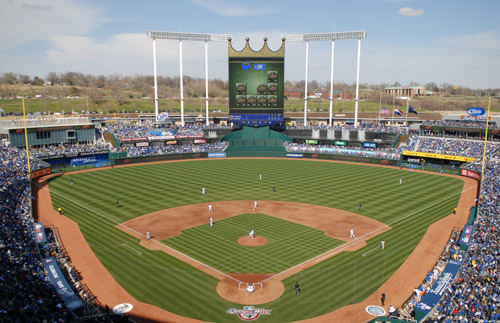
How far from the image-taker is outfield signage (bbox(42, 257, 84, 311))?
61.2 ft

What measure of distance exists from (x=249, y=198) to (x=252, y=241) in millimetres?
13028

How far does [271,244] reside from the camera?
27781 mm

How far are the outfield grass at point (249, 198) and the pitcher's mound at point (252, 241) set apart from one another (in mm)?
2297

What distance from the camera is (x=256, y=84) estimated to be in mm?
70062

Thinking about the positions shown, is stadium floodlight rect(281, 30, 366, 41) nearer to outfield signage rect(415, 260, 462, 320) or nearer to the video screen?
the video screen

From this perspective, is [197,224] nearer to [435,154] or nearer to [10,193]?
[10,193]

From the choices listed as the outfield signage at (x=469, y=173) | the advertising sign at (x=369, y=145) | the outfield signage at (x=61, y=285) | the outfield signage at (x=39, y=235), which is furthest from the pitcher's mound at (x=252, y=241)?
the advertising sign at (x=369, y=145)

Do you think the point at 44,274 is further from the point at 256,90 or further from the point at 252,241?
the point at 256,90

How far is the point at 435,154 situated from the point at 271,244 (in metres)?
45.1

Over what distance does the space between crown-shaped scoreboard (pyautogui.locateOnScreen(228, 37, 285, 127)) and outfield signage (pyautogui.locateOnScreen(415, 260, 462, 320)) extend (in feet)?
170

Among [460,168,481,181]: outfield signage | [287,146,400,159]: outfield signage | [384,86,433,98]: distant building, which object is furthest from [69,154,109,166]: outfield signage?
[384,86,433,98]: distant building

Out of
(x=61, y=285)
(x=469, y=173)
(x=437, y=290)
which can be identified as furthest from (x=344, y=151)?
(x=61, y=285)

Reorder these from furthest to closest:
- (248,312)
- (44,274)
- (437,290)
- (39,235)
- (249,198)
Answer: (249,198) → (39,235) → (44,274) → (437,290) → (248,312)

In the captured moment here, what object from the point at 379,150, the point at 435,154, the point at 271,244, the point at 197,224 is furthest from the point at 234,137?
the point at 271,244
